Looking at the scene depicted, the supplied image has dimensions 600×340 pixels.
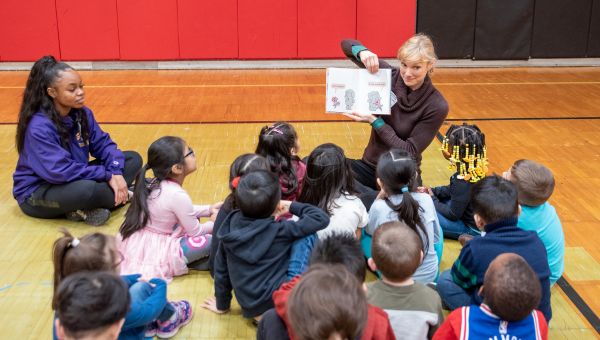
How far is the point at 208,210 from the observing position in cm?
321

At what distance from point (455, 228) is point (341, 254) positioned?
1484 millimetres

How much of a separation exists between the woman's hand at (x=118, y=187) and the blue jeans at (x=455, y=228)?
5.60ft

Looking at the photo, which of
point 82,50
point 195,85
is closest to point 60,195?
point 195,85

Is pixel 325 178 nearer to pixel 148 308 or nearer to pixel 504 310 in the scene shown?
pixel 148 308

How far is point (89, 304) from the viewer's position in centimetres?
170

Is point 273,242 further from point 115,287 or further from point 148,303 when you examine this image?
point 115,287

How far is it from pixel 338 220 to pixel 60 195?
62.1 inches

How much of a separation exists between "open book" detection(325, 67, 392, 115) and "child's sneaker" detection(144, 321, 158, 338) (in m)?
1.53

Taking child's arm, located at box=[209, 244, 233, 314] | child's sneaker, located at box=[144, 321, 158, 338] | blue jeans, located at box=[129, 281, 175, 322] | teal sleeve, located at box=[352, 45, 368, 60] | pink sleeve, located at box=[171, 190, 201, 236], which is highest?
teal sleeve, located at box=[352, 45, 368, 60]

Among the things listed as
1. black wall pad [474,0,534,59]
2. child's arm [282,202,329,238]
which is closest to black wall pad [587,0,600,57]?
black wall pad [474,0,534,59]

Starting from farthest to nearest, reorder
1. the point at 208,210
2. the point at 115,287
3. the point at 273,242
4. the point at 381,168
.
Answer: the point at 208,210 < the point at 381,168 < the point at 273,242 < the point at 115,287

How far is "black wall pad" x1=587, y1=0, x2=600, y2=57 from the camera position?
26.7ft

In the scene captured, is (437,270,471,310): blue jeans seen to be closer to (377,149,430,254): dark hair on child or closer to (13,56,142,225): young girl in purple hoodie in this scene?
(377,149,430,254): dark hair on child

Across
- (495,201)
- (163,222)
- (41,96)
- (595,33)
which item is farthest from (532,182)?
(595,33)
